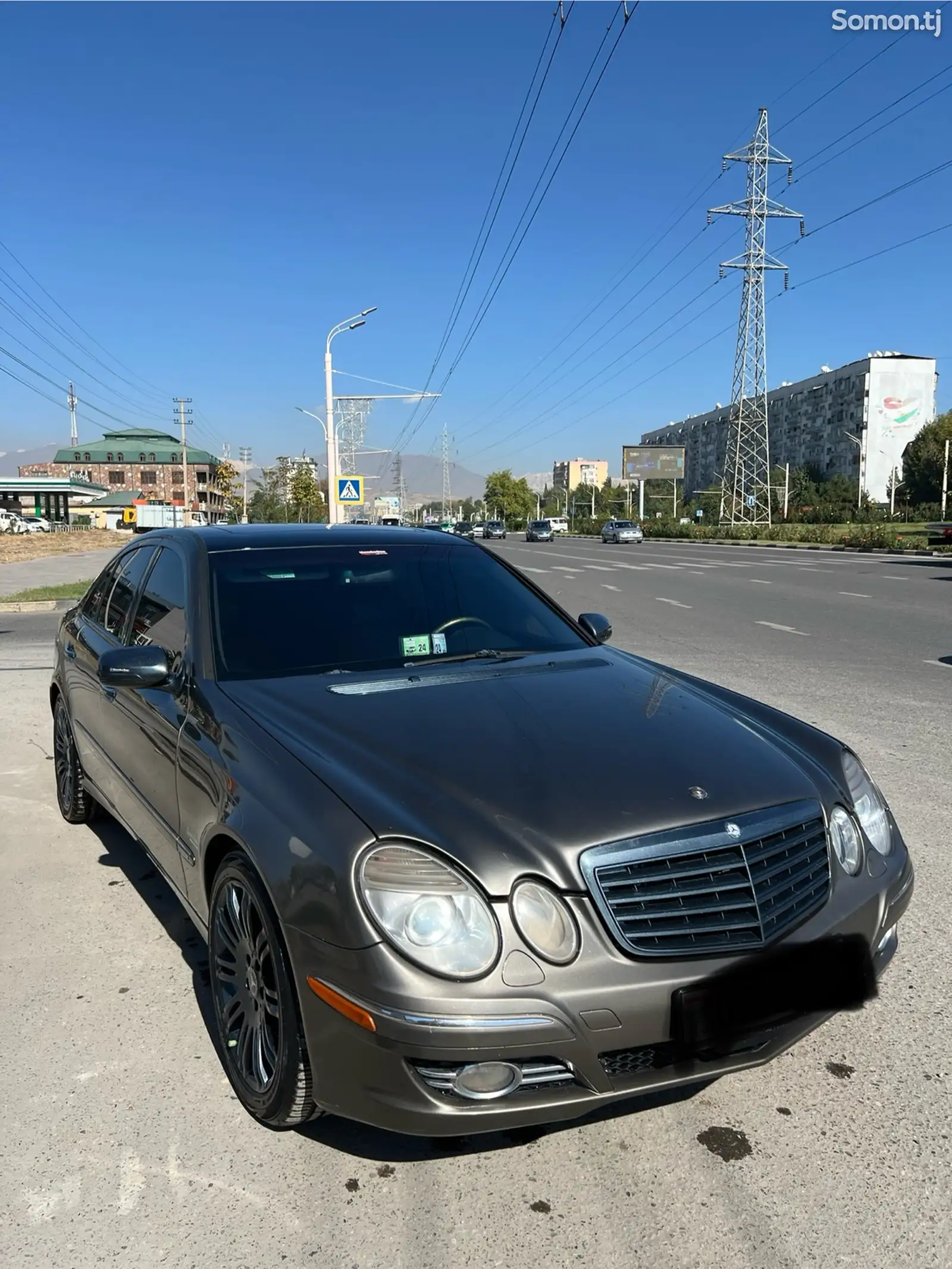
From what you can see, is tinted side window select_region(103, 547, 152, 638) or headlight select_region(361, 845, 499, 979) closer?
headlight select_region(361, 845, 499, 979)

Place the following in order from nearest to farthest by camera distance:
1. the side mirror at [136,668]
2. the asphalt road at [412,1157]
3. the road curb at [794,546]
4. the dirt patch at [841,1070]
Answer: the asphalt road at [412,1157]
the dirt patch at [841,1070]
the side mirror at [136,668]
the road curb at [794,546]

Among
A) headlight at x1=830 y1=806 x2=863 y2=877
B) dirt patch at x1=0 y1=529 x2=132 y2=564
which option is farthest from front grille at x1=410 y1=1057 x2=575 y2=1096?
dirt patch at x1=0 y1=529 x2=132 y2=564

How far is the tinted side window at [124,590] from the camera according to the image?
4379mm

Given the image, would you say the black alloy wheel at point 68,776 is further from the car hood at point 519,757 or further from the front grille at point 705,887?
the front grille at point 705,887

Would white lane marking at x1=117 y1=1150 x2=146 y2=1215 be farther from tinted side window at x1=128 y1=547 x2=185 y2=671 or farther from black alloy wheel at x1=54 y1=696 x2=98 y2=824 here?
black alloy wheel at x1=54 y1=696 x2=98 y2=824

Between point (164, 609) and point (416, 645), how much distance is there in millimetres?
1025

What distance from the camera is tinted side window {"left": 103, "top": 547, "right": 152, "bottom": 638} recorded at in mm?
4379

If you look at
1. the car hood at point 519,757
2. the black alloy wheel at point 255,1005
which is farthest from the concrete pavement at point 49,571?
the black alloy wheel at point 255,1005

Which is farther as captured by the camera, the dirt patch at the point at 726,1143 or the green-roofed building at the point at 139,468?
the green-roofed building at the point at 139,468

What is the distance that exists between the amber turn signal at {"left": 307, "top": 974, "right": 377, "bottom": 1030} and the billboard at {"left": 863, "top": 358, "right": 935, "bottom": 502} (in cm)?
11503

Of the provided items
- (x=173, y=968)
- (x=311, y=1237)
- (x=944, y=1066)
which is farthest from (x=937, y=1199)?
(x=173, y=968)

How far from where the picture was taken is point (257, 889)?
99.9 inches

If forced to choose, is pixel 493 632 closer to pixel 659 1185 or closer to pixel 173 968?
pixel 173 968

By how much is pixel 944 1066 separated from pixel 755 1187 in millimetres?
828
